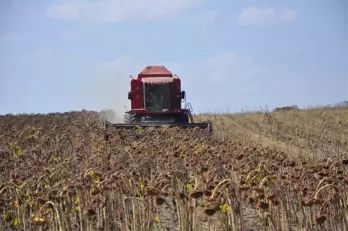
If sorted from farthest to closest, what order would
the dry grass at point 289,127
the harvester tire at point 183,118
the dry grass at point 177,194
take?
1. the harvester tire at point 183,118
2. the dry grass at point 289,127
3. the dry grass at point 177,194

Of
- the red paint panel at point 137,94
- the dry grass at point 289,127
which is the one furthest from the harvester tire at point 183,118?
the red paint panel at point 137,94

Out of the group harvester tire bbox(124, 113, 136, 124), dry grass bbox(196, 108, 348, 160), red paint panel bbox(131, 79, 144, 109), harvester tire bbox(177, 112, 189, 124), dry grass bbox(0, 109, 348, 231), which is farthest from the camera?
red paint panel bbox(131, 79, 144, 109)

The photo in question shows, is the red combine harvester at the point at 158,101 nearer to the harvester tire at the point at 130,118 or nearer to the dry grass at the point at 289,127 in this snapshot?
the harvester tire at the point at 130,118

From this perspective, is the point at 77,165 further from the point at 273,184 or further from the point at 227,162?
the point at 273,184

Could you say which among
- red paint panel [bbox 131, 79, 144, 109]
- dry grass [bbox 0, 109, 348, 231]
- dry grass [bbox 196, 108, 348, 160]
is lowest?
dry grass [bbox 0, 109, 348, 231]

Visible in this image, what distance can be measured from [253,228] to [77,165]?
93.0 inches

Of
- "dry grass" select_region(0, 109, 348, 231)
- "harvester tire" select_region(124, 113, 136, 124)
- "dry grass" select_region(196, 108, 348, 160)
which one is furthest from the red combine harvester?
"dry grass" select_region(0, 109, 348, 231)

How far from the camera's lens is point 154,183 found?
5.54m

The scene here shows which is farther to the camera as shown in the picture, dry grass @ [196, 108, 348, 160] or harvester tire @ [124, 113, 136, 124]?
harvester tire @ [124, 113, 136, 124]

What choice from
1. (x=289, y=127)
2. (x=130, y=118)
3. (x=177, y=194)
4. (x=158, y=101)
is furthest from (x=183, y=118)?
(x=177, y=194)

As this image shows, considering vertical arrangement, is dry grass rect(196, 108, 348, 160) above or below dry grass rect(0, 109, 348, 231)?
above

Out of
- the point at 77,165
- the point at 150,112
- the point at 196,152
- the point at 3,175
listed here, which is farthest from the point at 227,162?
the point at 150,112

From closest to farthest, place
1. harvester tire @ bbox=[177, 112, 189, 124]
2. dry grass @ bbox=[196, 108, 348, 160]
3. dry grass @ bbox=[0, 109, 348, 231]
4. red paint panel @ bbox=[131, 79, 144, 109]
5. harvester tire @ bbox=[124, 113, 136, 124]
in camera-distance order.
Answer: dry grass @ bbox=[0, 109, 348, 231], dry grass @ bbox=[196, 108, 348, 160], harvester tire @ bbox=[124, 113, 136, 124], harvester tire @ bbox=[177, 112, 189, 124], red paint panel @ bbox=[131, 79, 144, 109]

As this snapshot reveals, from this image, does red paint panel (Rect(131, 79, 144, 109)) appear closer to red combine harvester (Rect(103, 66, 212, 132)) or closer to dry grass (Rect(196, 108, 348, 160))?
red combine harvester (Rect(103, 66, 212, 132))
